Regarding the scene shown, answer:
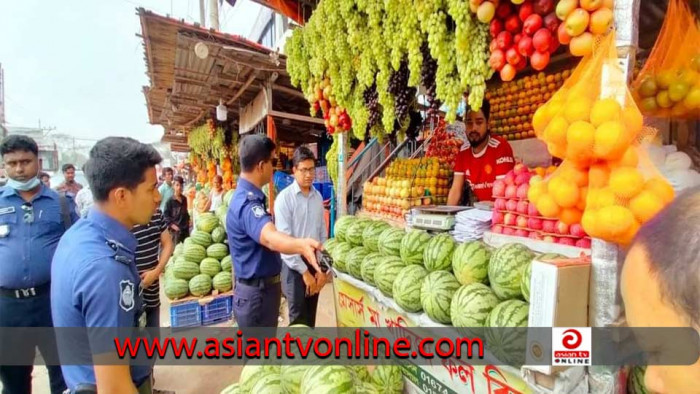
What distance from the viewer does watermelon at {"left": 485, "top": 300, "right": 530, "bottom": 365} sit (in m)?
1.52

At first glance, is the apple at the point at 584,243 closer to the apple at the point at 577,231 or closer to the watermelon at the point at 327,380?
the apple at the point at 577,231

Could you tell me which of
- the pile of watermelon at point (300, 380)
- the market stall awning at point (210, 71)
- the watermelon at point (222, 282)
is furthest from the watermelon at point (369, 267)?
the market stall awning at point (210, 71)

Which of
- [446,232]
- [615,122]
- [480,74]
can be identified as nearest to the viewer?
[615,122]

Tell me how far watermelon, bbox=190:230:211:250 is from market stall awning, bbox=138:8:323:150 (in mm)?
2492

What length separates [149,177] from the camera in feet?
5.38

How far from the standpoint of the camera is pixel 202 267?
5.37 meters

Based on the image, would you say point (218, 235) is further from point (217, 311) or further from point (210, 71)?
point (210, 71)

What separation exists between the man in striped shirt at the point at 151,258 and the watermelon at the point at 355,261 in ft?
6.38

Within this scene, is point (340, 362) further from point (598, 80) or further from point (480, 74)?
point (480, 74)

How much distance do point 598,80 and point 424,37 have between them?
5.09 feet

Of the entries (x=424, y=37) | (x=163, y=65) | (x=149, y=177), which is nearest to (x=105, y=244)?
(x=149, y=177)

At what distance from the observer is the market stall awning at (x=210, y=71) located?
4.66 m

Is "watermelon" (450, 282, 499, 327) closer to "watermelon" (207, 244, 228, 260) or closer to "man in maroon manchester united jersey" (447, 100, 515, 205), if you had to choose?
"man in maroon manchester united jersey" (447, 100, 515, 205)

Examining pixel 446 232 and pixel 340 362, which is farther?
pixel 446 232
